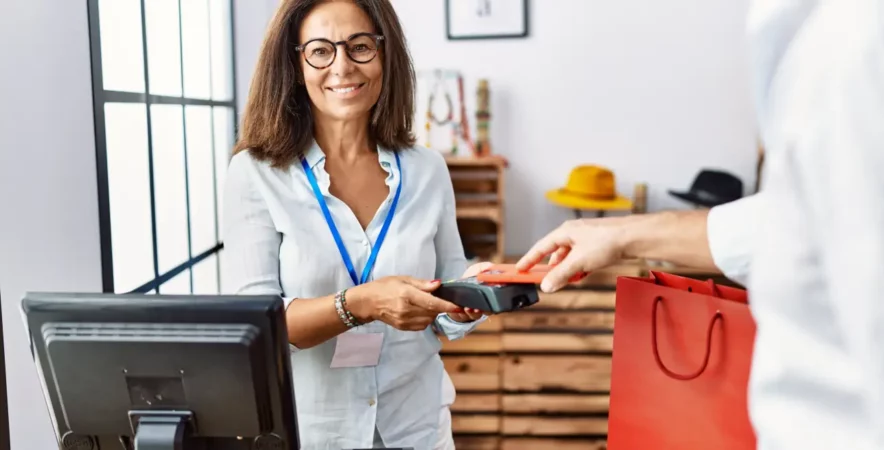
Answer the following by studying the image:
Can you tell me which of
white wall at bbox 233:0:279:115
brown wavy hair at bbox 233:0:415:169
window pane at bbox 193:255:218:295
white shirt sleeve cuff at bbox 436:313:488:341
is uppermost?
white wall at bbox 233:0:279:115

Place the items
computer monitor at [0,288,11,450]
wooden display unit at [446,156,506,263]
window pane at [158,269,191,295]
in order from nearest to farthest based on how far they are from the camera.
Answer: computer monitor at [0,288,11,450] < window pane at [158,269,191,295] < wooden display unit at [446,156,506,263]

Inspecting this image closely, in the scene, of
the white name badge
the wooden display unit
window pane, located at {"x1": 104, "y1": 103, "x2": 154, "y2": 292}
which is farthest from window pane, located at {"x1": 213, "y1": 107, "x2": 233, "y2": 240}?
the white name badge

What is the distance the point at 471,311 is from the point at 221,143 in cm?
153

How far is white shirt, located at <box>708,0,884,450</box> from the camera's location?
0.54 metres

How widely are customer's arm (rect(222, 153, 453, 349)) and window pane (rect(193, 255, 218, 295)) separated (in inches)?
34.4

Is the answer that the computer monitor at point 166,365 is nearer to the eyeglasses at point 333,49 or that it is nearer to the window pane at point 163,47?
the eyeglasses at point 333,49

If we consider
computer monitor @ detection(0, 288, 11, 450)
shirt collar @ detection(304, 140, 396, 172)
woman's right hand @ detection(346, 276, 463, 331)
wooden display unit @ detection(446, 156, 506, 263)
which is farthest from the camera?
wooden display unit @ detection(446, 156, 506, 263)

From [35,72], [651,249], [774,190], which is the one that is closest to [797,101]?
[774,190]

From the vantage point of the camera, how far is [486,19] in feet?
10.3

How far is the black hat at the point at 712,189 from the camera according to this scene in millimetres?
3020

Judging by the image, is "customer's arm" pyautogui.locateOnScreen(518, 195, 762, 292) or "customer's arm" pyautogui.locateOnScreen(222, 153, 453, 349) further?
"customer's arm" pyautogui.locateOnScreen(222, 153, 453, 349)

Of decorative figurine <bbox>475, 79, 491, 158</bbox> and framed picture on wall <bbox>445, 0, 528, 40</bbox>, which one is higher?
framed picture on wall <bbox>445, 0, 528, 40</bbox>

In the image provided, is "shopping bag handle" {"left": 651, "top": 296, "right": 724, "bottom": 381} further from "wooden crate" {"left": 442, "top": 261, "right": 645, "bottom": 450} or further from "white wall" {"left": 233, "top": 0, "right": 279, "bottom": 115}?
"white wall" {"left": 233, "top": 0, "right": 279, "bottom": 115}

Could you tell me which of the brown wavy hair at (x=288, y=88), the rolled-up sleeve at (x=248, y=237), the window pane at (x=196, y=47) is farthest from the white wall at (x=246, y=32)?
the rolled-up sleeve at (x=248, y=237)
